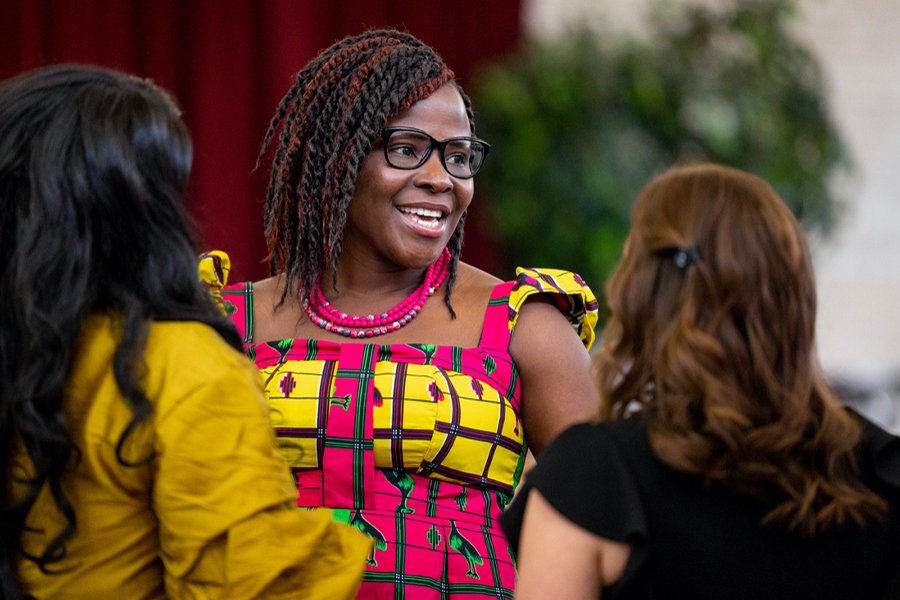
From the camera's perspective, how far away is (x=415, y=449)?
5.79ft

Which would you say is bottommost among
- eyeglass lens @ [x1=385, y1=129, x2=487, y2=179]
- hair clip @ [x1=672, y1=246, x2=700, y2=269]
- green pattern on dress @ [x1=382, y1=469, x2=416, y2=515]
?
A: green pattern on dress @ [x1=382, y1=469, x2=416, y2=515]

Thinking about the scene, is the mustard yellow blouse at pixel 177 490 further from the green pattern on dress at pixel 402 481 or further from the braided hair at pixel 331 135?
the braided hair at pixel 331 135

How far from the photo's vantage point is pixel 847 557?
1.25m

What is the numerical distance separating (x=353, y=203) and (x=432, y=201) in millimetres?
142

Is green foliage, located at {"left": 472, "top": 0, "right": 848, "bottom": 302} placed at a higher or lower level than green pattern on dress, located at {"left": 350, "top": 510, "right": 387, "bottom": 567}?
higher

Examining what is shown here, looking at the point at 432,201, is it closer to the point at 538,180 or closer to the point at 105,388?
the point at 105,388

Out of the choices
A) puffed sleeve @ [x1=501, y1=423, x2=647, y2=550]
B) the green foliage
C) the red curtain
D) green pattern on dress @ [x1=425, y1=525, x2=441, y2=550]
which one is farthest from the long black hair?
the red curtain

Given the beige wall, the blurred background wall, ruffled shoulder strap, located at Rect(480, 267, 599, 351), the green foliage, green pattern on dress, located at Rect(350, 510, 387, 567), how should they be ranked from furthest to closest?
1. the beige wall
2. the blurred background wall
3. the green foliage
4. ruffled shoulder strap, located at Rect(480, 267, 599, 351)
5. green pattern on dress, located at Rect(350, 510, 387, 567)

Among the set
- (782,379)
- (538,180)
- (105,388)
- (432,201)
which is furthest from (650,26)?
(105,388)

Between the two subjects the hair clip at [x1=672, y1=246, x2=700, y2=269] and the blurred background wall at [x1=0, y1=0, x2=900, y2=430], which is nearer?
the hair clip at [x1=672, y1=246, x2=700, y2=269]

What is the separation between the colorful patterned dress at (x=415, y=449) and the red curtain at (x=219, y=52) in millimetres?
1764

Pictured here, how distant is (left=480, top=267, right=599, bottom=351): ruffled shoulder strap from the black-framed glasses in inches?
8.2

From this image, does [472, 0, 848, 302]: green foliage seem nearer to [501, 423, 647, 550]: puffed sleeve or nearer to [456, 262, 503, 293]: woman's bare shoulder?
[456, 262, 503, 293]: woman's bare shoulder

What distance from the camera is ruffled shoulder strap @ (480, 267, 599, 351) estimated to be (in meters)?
1.86
